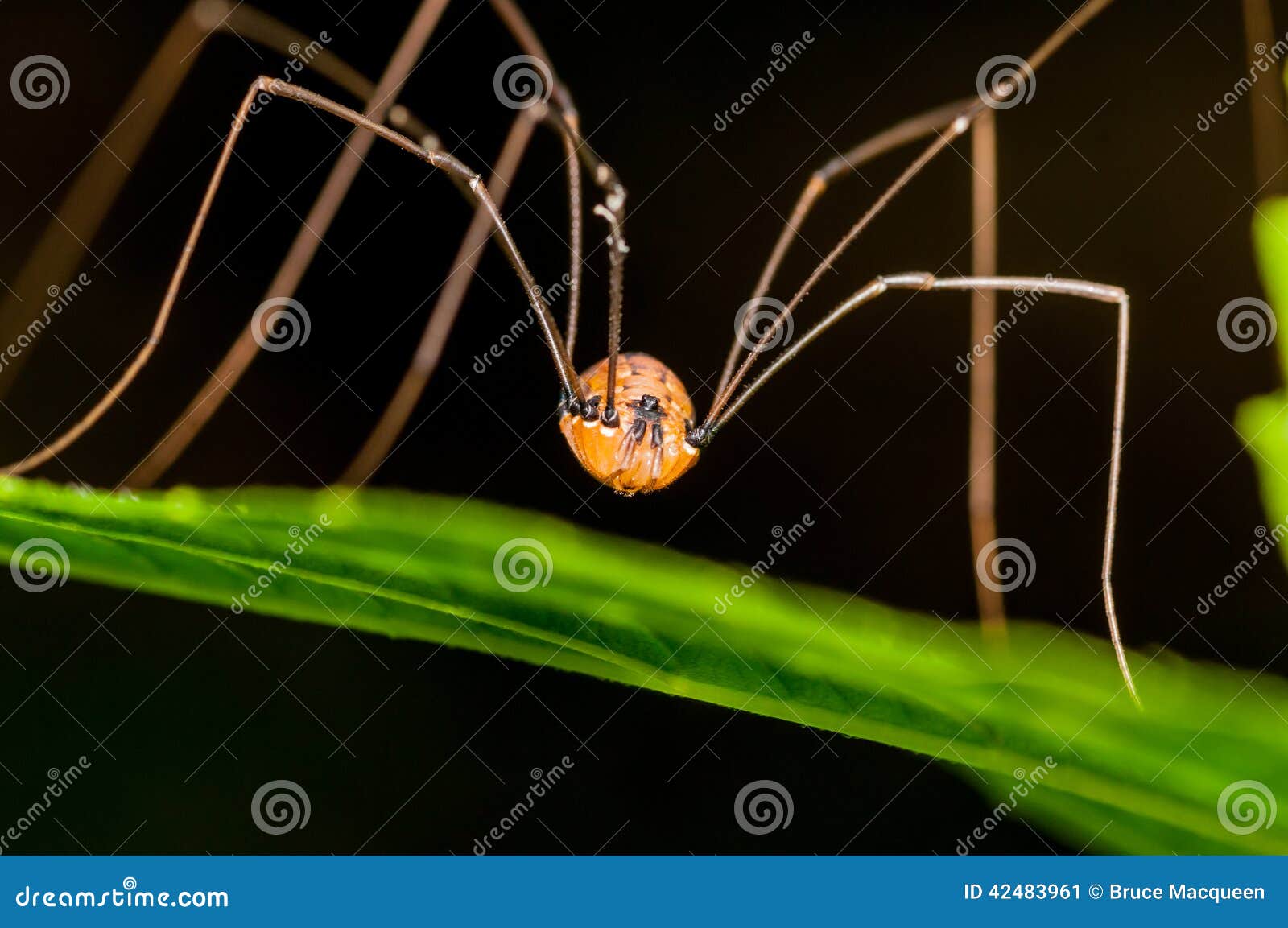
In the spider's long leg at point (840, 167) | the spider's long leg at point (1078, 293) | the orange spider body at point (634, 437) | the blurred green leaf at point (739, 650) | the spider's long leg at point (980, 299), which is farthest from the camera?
the spider's long leg at point (980, 299)

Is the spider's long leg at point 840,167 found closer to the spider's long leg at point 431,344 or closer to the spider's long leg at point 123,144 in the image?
the spider's long leg at point 431,344

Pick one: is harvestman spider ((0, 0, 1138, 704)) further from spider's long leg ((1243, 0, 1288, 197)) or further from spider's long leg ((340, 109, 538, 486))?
spider's long leg ((1243, 0, 1288, 197))

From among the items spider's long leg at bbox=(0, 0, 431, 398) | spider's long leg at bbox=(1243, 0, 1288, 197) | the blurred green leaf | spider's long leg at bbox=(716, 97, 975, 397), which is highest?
spider's long leg at bbox=(1243, 0, 1288, 197)

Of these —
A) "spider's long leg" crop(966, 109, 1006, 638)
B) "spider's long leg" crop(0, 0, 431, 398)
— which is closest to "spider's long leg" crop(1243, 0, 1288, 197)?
"spider's long leg" crop(966, 109, 1006, 638)

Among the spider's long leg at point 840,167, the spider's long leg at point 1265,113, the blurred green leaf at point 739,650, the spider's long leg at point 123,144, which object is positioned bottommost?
the blurred green leaf at point 739,650

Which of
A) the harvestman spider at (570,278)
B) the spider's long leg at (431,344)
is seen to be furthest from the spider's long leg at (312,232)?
the spider's long leg at (431,344)

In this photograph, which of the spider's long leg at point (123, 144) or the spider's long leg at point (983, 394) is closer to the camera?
the spider's long leg at point (123, 144)

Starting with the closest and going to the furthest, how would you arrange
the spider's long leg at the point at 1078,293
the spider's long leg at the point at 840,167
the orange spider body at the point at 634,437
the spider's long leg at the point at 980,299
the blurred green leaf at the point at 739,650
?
the blurred green leaf at the point at 739,650 < the spider's long leg at the point at 1078,293 < the spider's long leg at the point at 840,167 < the orange spider body at the point at 634,437 < the spider's long leg at the point at 980,299
